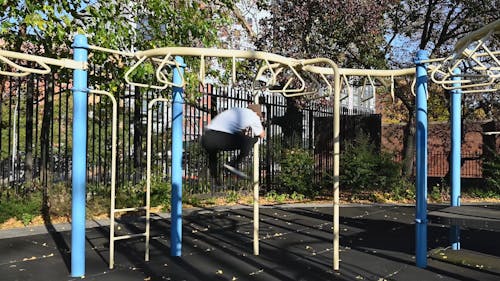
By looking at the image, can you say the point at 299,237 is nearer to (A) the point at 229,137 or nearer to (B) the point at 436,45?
(A) the point at 229,137

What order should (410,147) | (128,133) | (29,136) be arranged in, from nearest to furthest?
(29,136) → (128,133) → (410,147)

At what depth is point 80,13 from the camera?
26.7 feet

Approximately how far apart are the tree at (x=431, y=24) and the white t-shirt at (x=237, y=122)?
898 cm

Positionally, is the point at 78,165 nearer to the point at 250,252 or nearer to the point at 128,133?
the point at 250,252

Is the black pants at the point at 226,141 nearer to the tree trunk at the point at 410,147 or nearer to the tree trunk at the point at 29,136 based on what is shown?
the tree trunk at the point at 29,136

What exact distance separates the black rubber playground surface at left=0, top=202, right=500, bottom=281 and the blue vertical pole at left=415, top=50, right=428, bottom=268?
391 millimetres

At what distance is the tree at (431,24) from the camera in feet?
37.8

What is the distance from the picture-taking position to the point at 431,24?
12.5m

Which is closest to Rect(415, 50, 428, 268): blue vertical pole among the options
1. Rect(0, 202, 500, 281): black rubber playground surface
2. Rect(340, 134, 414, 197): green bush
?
Rect(0, 202, 500, 281): black rubber playground surface

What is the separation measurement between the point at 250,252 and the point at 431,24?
9628 mm

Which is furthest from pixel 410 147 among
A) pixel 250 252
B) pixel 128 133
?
pixel 250 252

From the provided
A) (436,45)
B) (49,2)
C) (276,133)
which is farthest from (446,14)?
(49,2)

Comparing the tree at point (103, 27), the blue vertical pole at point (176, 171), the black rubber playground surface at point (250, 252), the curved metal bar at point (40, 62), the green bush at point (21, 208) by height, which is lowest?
the black rubber playground surface at point (250, 252)

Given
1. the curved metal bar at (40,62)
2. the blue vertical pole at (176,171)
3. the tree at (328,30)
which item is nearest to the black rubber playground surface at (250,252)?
the blue vertical pole at (176,171)
